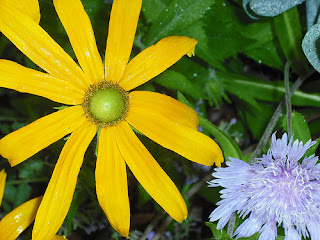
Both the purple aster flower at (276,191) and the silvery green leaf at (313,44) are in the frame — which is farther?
the silvery green leaf at (313,44)

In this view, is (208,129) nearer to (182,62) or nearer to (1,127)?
(182,62)

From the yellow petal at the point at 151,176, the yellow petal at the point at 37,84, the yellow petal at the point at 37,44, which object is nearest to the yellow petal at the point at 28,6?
the yellow petal at the point at 37,44

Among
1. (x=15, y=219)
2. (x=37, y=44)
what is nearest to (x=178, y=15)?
(x=37, y=44)

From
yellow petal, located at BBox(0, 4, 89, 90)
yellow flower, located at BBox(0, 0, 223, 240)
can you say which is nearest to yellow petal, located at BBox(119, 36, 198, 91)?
yellow flower, located at BBox(0, 0, 223, 240)

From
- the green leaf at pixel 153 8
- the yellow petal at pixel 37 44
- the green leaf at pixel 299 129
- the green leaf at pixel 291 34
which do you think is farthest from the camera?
the green leaf at pixel 291 34

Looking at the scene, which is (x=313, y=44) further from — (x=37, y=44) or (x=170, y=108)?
(x=37, y=44)

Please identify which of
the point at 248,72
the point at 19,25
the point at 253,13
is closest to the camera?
the point at 19,25

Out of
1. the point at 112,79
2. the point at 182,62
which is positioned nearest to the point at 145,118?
the point at 112,79

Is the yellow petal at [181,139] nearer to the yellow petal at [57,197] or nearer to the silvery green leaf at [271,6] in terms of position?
the yellow petal at [57,197]
